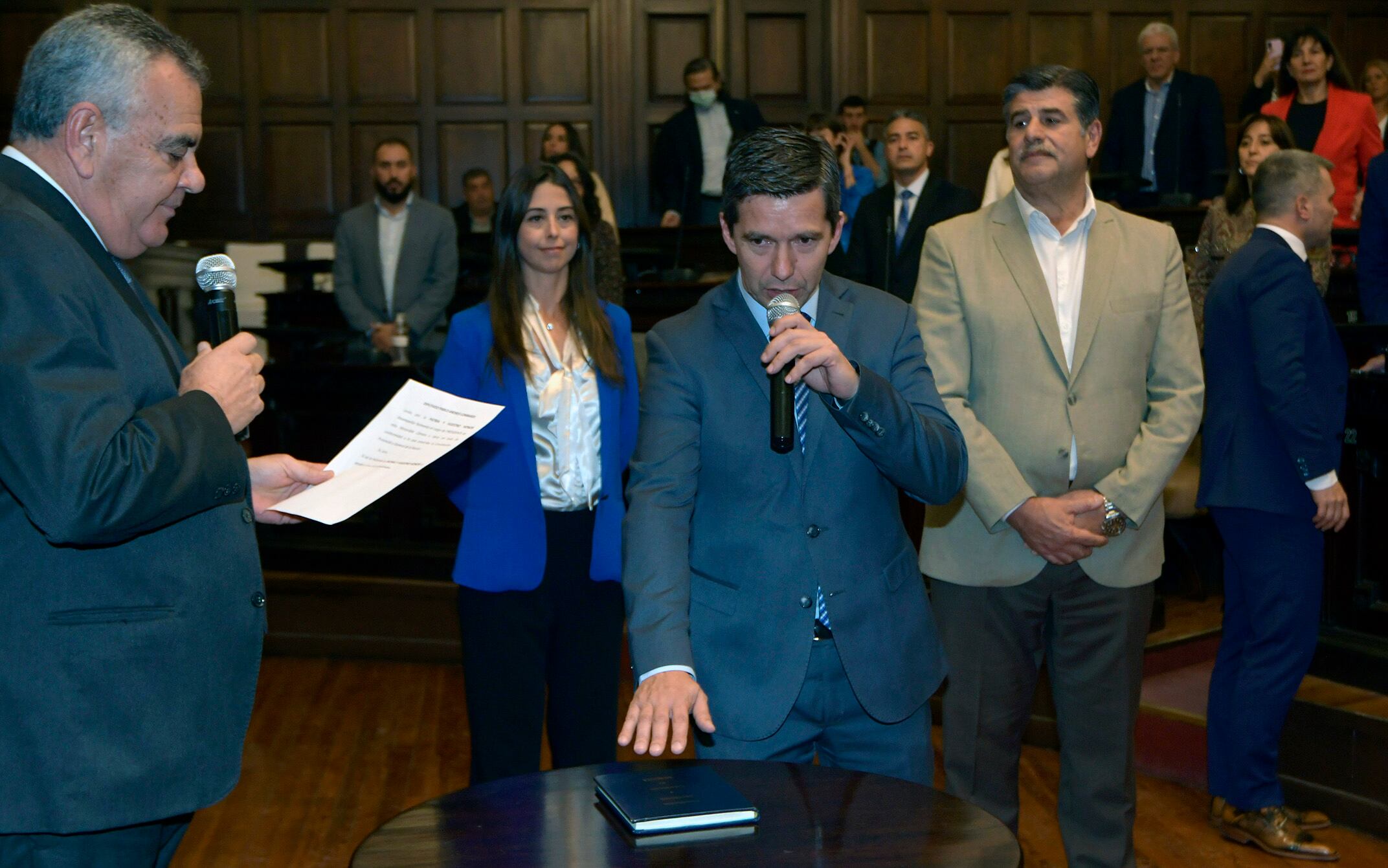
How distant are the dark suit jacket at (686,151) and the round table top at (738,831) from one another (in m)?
6.56

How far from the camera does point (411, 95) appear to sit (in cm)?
912

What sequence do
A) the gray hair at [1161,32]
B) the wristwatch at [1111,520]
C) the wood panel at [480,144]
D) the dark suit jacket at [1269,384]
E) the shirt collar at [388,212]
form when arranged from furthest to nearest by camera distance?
1. the wood panel at [480,144]
2. the gray hair at [1161,32]
3. the shirt collar at [388,212]
4. the dark suit jacket at [1269,384]
5. the wristwatch at [1111,520]

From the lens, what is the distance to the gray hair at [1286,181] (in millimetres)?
3189

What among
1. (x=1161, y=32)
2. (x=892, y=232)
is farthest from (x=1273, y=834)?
(x=1161, y=32)

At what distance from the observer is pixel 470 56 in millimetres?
9078

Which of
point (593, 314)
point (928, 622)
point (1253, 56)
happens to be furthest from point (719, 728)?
point (1253, 56)

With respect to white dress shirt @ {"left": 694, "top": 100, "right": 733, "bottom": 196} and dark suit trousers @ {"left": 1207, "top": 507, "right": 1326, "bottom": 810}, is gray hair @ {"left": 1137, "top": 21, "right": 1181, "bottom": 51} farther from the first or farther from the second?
dark suit trousers @ {"left": 1207, "top": 507, "right": 1326, "bottom": 810}

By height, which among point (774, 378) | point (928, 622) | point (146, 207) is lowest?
point (928, 622)

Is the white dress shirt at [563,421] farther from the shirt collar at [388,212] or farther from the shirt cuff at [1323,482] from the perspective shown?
the shirt collar at [388,212]

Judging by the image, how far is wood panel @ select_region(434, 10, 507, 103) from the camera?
904 cm

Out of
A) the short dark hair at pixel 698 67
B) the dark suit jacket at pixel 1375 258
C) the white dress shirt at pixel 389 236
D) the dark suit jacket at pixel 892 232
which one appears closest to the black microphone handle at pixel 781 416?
the dark suit jacket at pixel 1375 258

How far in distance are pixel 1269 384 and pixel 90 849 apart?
2.67 m

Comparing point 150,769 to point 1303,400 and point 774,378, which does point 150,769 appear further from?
point 1303,400

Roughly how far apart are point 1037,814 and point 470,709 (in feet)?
5.31
